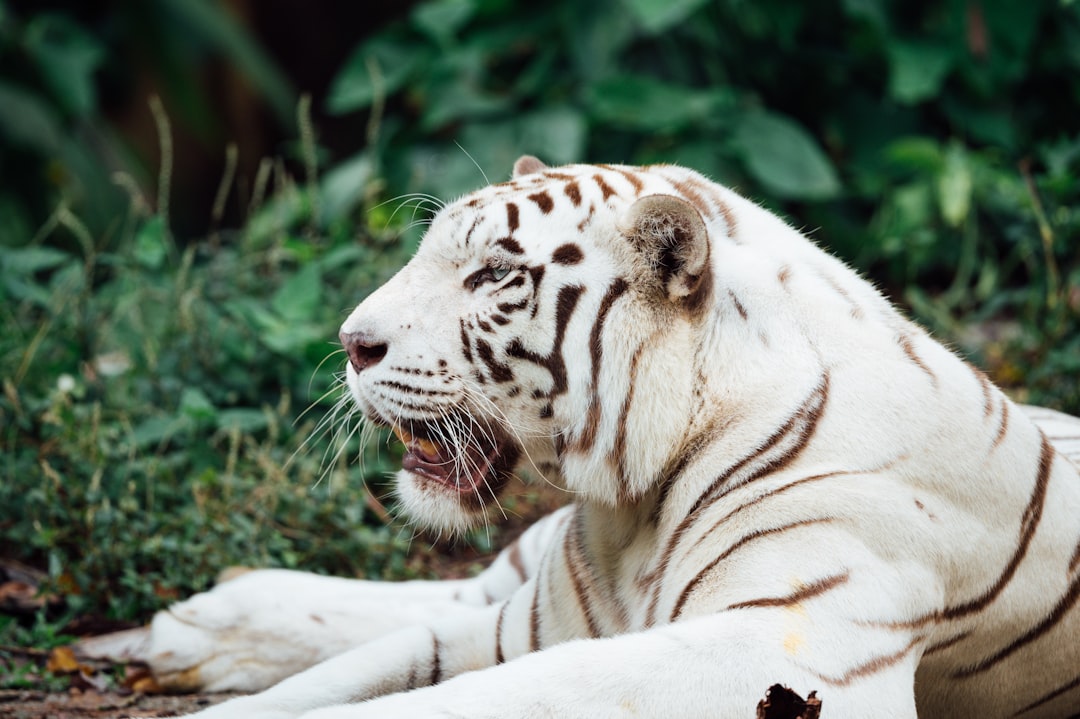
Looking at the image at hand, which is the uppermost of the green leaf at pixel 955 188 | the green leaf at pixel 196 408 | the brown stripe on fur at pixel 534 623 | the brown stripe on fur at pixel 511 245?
the brown stripe on fur at pixel 511 245

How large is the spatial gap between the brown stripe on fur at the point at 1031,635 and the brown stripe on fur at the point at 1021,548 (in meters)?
0.11

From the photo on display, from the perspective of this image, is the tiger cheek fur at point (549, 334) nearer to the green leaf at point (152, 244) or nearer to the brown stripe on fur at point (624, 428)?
the brown stripe on fur at point (624, 428)

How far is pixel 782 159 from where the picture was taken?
543 cm

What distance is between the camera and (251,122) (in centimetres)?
977

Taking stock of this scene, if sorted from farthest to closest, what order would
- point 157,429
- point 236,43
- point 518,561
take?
point 236,43 → point 157,429 → point 518,561

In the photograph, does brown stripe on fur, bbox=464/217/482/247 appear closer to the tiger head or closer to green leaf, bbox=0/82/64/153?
the tiger head

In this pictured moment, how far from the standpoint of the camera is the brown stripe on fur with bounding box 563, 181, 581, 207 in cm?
200

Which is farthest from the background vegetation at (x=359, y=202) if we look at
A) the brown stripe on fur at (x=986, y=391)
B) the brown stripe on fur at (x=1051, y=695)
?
the brown stripe on fur at (x=1051, y=695)

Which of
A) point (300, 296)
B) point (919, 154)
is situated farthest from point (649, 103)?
point (300, 296)

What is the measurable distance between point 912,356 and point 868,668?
529 mm

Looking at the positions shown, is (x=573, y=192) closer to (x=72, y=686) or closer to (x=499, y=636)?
(x=499, y=636)

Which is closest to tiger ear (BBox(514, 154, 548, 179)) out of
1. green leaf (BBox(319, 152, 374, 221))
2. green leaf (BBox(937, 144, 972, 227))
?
green leaf (BBox(319, 152, 374, 221))

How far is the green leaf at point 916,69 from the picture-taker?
5453 millimetres

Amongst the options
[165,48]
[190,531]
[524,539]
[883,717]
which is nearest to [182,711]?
[190,531]
